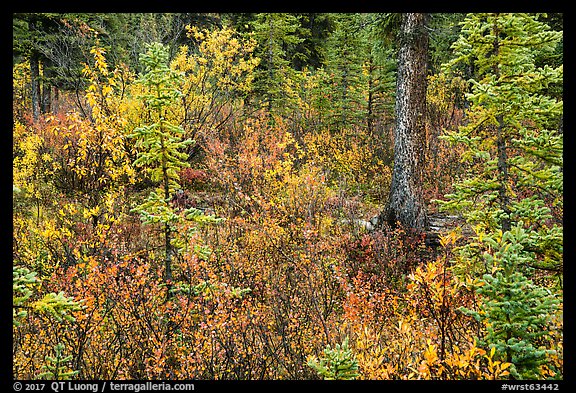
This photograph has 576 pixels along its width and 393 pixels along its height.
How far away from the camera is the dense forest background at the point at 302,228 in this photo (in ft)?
13.3

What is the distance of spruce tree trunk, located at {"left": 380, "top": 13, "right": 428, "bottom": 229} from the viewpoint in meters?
8.48

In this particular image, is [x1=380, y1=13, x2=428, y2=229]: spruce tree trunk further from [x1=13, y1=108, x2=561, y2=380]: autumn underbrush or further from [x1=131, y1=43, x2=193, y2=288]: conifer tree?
[x1=131, y1=43, x2=193, y2=288]: conifer tree

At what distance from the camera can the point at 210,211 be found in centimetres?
1067

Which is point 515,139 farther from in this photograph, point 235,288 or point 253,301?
point 253,301

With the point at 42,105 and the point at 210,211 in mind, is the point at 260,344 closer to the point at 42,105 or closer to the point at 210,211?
the point at 210,211

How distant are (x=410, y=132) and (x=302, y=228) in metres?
3.14

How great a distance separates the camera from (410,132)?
28.4ft

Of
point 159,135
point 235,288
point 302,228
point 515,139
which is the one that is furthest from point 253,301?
point 515,139

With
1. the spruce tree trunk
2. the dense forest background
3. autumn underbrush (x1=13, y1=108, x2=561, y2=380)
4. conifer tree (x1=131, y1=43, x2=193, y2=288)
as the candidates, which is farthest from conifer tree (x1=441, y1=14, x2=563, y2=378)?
conifer tree (x1=131, y1=43, x2=193, y2=288)

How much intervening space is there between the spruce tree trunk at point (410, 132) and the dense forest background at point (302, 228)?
0.04 meters

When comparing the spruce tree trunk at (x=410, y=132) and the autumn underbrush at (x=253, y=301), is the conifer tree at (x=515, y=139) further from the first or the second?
the spruce tree trunk at (x=410, y=132)

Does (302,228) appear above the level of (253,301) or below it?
above
